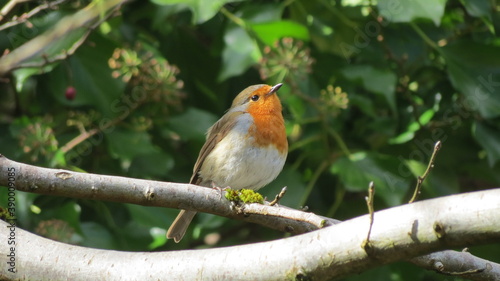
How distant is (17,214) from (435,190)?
2.99 meters

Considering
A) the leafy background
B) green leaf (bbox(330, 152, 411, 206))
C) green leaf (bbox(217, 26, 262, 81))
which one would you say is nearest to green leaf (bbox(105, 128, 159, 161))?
the leafy background

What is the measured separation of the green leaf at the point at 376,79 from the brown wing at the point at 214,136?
2.89ft

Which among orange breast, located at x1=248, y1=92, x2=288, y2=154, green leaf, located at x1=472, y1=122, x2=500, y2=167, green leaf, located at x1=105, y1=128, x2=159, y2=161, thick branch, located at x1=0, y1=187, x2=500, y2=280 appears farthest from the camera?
green leaf, located at x1=472, y1=122, x2=500, y2=167

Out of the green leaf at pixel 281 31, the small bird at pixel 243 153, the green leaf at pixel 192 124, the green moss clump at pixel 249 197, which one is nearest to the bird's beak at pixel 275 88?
the small bird at pixel 243 153

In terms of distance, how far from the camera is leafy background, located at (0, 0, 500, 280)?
4926 mm

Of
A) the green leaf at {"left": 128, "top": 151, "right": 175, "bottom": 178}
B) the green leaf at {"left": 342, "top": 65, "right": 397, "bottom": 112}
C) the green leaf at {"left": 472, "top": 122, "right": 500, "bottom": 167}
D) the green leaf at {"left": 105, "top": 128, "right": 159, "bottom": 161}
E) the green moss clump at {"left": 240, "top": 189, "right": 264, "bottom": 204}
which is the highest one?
the green moss clump at {"left": 240, "top": 189, "right": 264, "bottom": 204}

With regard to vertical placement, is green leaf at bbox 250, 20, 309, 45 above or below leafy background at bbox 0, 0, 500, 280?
above

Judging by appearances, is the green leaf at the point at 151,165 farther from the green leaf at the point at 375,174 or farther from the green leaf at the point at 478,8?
the green leaf at the point at 478,8

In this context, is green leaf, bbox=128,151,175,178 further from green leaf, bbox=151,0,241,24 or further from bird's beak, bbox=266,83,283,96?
green leaf, bbox=151,0,241,24

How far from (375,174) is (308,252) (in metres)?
2.74

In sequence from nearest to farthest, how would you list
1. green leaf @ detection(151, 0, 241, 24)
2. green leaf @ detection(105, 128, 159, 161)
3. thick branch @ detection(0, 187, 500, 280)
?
thick branch @ detection(0, 187, 500, 280), green leaf @ detection(151, 0, 241, 24), green leaf @ detection(105, 128, 159, 161)

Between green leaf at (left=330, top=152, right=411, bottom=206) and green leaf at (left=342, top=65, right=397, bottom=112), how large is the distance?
0.38 m

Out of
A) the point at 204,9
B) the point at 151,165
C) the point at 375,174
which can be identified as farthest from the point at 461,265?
the point at 151,165

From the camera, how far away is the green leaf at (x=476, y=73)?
525 centimetres
